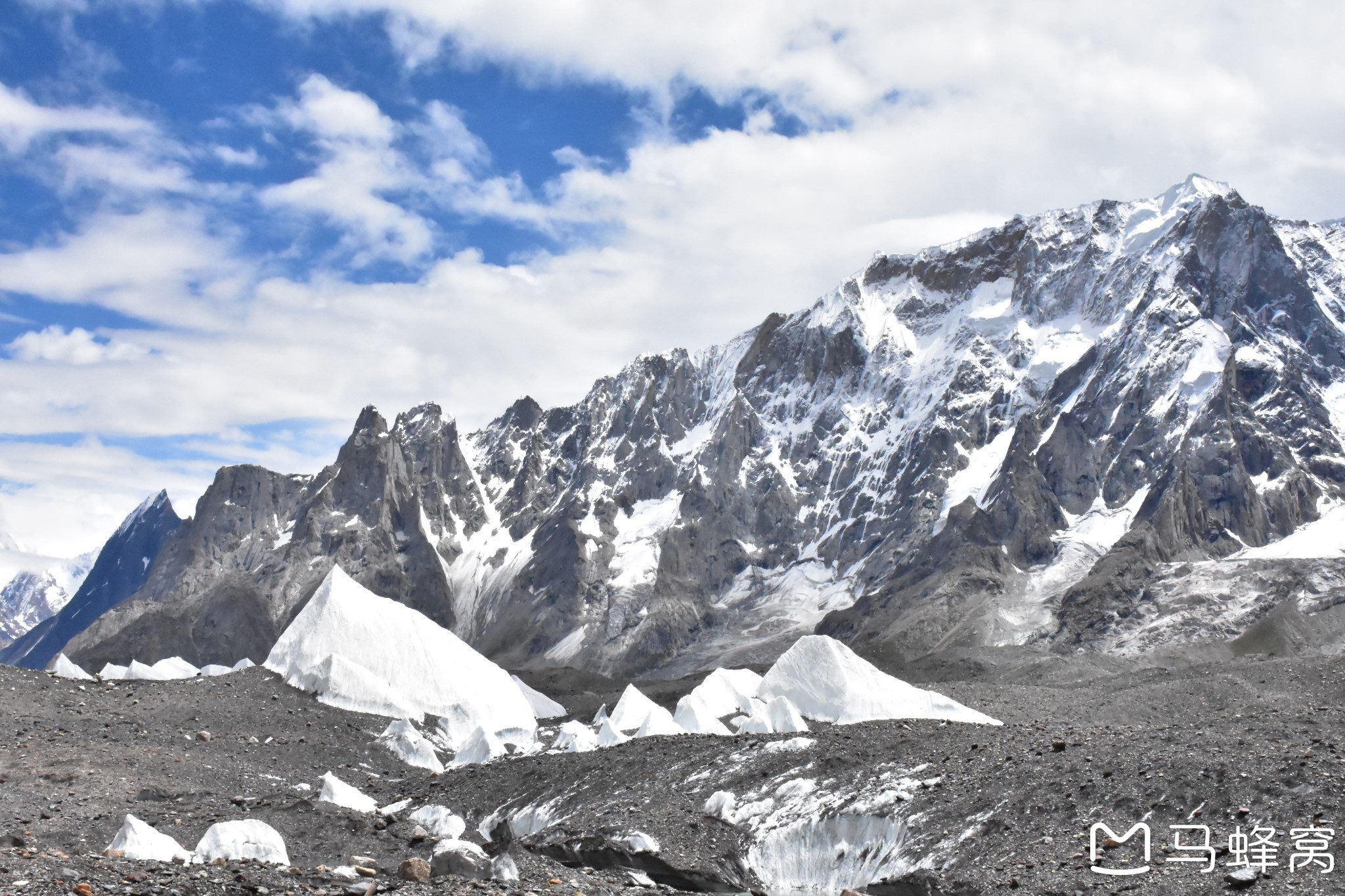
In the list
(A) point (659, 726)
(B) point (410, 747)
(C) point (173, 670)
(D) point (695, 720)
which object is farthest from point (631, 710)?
(C) point (173, 670)

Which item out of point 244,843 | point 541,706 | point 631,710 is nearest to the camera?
point 244,843

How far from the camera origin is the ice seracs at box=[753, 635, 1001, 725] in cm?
6147

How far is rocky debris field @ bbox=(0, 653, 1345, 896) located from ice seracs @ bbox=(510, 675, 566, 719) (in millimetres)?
35542

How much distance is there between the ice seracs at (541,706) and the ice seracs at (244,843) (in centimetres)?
5796

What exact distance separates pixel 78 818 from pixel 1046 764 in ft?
86.8

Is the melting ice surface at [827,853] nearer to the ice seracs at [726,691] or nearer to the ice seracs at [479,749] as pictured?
the ice seracs at [479,749]

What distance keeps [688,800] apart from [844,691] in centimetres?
2572

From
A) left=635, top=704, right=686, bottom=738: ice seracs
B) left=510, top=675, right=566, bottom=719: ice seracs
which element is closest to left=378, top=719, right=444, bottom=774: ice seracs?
left=635, top=704, right=686, bottom=738: ice seracs

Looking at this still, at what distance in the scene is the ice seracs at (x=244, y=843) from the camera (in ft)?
96.5

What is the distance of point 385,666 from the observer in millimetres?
68500

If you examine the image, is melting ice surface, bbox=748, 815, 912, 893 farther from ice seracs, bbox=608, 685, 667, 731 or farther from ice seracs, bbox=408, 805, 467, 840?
ice seracs, bbox=608, 685, 667, 731

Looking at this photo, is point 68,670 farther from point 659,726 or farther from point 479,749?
point 659,726

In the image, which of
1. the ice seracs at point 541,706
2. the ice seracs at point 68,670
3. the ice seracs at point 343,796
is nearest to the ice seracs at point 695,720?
the ice seracs at point 541,706

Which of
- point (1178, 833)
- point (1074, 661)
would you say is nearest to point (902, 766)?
point (1178, 833)
